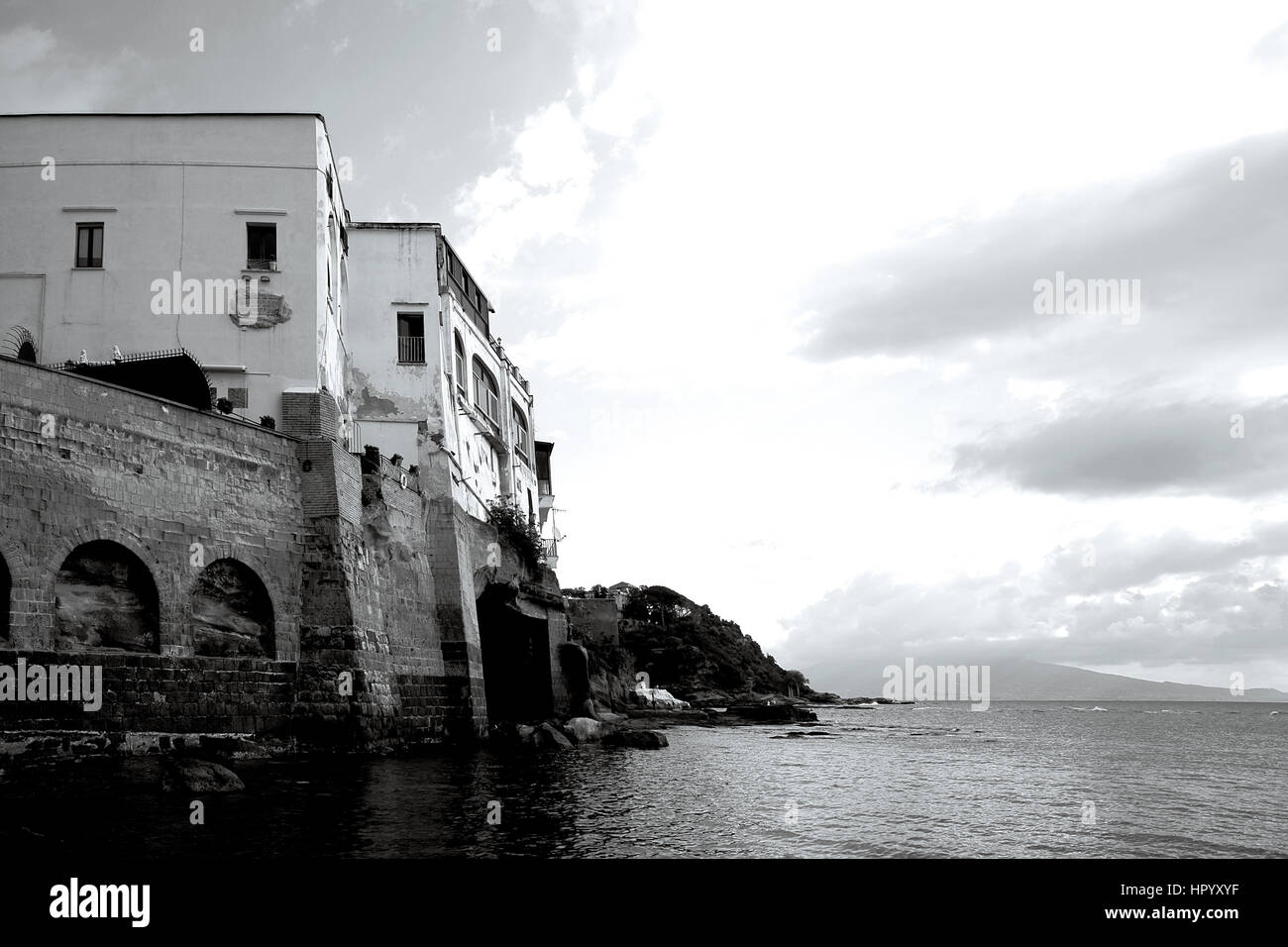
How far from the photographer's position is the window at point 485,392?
41.3m

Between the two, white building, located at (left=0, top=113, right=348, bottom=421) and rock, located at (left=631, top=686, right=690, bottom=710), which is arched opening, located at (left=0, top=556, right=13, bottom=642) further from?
rock, located at (left=631, top=686, right=690, bottom=710)

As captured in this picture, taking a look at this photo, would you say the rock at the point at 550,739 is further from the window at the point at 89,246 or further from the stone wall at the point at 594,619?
the stone wall at the point at 594,619

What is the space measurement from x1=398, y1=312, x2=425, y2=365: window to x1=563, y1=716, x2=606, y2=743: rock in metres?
13.9

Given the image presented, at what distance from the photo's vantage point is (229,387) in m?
26.6

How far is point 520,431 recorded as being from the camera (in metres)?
49.4

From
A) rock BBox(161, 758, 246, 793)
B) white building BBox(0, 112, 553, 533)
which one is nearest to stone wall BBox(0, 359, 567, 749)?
white building BBox(0, 112, 553, 533)

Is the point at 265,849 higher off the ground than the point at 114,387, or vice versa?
the point at 114,387

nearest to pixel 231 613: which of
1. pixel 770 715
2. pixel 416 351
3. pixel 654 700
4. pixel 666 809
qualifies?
pixel 666 809

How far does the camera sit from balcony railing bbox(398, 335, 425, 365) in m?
36.0
